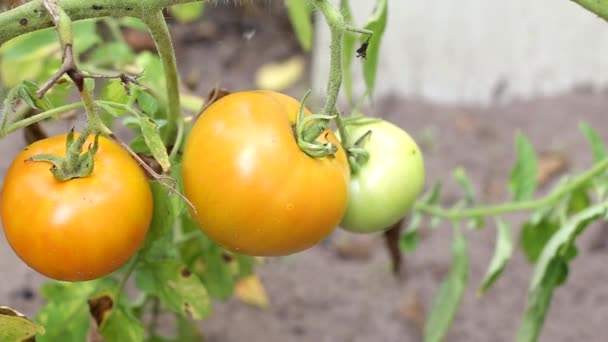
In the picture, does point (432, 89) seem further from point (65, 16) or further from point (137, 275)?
Answer: point (65, 16)

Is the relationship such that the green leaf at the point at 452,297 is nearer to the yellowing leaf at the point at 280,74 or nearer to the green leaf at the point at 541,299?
the green leaf at the point at 541,299

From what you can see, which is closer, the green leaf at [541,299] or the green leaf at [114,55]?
the green leaf at [541,299]

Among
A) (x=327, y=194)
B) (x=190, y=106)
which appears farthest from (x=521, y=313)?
(x=327, y=194)

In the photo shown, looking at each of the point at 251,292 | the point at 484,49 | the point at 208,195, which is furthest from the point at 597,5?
the point at 484,49

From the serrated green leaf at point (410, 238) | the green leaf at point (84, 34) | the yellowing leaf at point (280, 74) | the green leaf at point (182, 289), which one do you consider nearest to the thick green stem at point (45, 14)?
the green leaf at point (182, 289)

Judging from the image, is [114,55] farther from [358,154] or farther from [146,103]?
[358,154]
